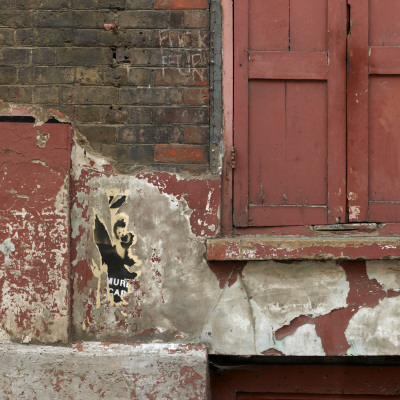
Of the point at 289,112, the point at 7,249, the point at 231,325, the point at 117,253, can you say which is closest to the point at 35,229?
the point at 7,249

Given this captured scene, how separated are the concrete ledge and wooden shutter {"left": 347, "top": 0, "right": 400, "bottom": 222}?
1.14m

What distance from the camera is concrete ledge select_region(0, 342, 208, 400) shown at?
2.90 meters

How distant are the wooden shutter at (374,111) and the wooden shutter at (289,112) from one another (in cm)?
5

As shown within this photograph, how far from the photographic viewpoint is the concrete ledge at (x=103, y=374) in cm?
290

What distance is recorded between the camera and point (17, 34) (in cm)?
305

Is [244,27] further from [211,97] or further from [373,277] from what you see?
[373,277]

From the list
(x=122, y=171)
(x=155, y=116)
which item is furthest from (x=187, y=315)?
(x=155, y=116)

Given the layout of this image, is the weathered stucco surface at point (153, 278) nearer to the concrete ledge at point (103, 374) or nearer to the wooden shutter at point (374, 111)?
the concrete ledge at point (103, 374)

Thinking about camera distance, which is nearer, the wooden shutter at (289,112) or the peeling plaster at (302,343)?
the peeling plaster at (302,343)

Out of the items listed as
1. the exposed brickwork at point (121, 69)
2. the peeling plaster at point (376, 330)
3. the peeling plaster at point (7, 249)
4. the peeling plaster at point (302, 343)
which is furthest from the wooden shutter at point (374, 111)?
the peeling plaster at point (7, 249)

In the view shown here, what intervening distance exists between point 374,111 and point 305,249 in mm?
823

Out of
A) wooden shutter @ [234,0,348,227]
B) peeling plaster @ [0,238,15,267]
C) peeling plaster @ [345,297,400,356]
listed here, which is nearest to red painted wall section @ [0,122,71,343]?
peeling plaster @ [0,238,15,267]

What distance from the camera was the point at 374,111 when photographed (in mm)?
3090

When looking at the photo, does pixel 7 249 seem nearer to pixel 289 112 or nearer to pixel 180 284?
pixel 180 284
